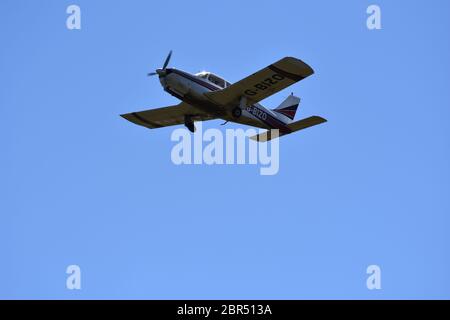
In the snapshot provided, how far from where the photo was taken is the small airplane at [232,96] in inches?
1088

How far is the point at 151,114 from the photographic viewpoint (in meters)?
→ 31.7

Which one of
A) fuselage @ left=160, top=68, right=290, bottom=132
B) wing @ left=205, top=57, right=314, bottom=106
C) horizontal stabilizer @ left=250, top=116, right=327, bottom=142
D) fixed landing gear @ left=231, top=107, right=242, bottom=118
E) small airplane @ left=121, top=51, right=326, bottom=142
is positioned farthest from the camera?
horizontal stabilizer @ left=250, top=116, right=327, bottom=142

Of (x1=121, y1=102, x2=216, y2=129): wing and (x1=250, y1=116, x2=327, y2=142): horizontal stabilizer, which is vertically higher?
(x1=121, y1=102, x2=216, y2=129): wing

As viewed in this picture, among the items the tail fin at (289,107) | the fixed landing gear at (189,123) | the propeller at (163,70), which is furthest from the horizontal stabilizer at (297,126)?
the propeller at (163,70)

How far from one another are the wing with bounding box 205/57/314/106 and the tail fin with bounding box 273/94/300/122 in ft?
11.6

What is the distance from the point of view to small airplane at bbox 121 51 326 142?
90.7ft

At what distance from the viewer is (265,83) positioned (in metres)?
28.1

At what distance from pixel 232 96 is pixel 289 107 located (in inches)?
192

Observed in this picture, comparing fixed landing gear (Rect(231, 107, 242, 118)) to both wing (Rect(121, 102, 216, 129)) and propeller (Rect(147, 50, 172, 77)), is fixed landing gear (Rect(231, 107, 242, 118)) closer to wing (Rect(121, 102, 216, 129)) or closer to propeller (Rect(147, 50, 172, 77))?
wing (Rect(121, 102, 216, 129))

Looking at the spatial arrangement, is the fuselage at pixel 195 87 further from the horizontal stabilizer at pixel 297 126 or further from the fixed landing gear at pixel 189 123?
the horizontal stabilizer at pixel 297 126

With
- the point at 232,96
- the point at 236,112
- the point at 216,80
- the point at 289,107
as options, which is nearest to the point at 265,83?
the point at 232,96

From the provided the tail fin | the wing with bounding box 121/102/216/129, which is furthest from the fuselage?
the tail fin
